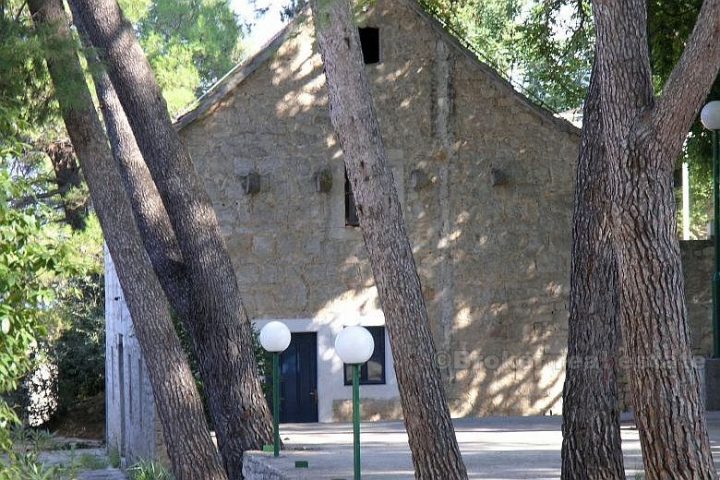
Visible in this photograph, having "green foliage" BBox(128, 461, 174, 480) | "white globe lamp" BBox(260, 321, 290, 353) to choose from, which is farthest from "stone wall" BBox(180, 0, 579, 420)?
"white globe lamp" BBox(260, 321, 290, 353)

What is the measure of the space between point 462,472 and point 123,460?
12.8 metres

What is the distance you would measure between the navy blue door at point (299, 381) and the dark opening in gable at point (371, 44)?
406 centimetres

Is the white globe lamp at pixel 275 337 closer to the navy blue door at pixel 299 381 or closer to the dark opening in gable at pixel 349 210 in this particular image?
the navy blue door at pixel 299 381

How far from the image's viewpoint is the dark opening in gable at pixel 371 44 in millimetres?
19156

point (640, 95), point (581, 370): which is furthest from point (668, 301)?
point (581, 370)

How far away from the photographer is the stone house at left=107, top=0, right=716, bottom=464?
744 inches

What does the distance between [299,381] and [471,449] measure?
567cm

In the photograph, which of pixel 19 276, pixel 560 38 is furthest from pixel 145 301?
pixel 560 38

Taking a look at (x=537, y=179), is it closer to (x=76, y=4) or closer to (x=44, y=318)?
(x=76, y=4)

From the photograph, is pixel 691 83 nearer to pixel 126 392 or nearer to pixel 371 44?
pixel 371 44

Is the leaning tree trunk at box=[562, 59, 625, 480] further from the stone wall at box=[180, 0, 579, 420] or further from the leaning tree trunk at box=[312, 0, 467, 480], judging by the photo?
the stone wall at box=[180, 0, 579, 420]

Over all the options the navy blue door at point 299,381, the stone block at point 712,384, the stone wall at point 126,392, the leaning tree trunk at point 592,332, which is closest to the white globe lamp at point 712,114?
the stone block at point 712,384

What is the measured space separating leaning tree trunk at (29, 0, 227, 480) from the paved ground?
2.91 ft

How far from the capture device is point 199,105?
61.4 ft
